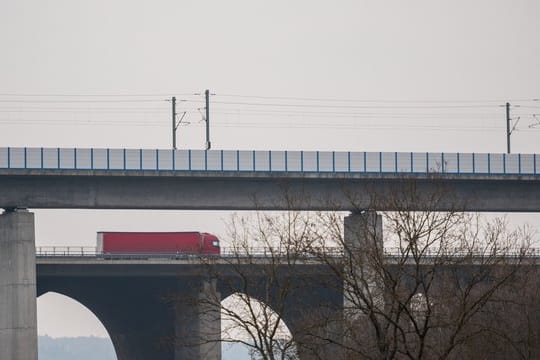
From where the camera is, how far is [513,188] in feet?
327

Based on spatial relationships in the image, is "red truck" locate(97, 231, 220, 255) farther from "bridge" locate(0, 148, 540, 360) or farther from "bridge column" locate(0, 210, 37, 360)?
"bridge" locate(0, 148, 540, 360)

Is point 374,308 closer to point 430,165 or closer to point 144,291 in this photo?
point 430,165

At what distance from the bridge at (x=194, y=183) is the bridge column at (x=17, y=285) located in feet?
0.22

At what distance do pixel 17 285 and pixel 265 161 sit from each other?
18.9 m

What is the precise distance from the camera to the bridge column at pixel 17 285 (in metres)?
93.7

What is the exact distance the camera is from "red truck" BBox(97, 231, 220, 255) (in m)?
116

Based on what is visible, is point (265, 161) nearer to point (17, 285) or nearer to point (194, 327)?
point (17, 285)

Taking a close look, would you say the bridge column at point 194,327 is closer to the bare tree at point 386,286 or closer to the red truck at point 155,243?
the red truck at point 155,243

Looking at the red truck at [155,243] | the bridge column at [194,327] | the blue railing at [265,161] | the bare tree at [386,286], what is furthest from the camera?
the red truck at [155,243]

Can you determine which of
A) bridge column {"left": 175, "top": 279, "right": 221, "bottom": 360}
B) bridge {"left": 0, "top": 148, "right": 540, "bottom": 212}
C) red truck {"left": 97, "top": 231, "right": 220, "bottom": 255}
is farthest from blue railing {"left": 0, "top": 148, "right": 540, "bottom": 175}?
red truck {"left": 97, "top": 231, "right": 220, "bottom": 255}

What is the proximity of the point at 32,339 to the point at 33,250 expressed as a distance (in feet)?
19.9

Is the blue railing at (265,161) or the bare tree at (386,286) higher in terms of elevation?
the blue railing at (265,161)

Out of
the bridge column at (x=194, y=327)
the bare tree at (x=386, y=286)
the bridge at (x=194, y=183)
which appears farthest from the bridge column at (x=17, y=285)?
the bare tree at (x=386, y=286)

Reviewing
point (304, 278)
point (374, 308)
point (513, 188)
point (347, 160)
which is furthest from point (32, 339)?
point (374, 308)
